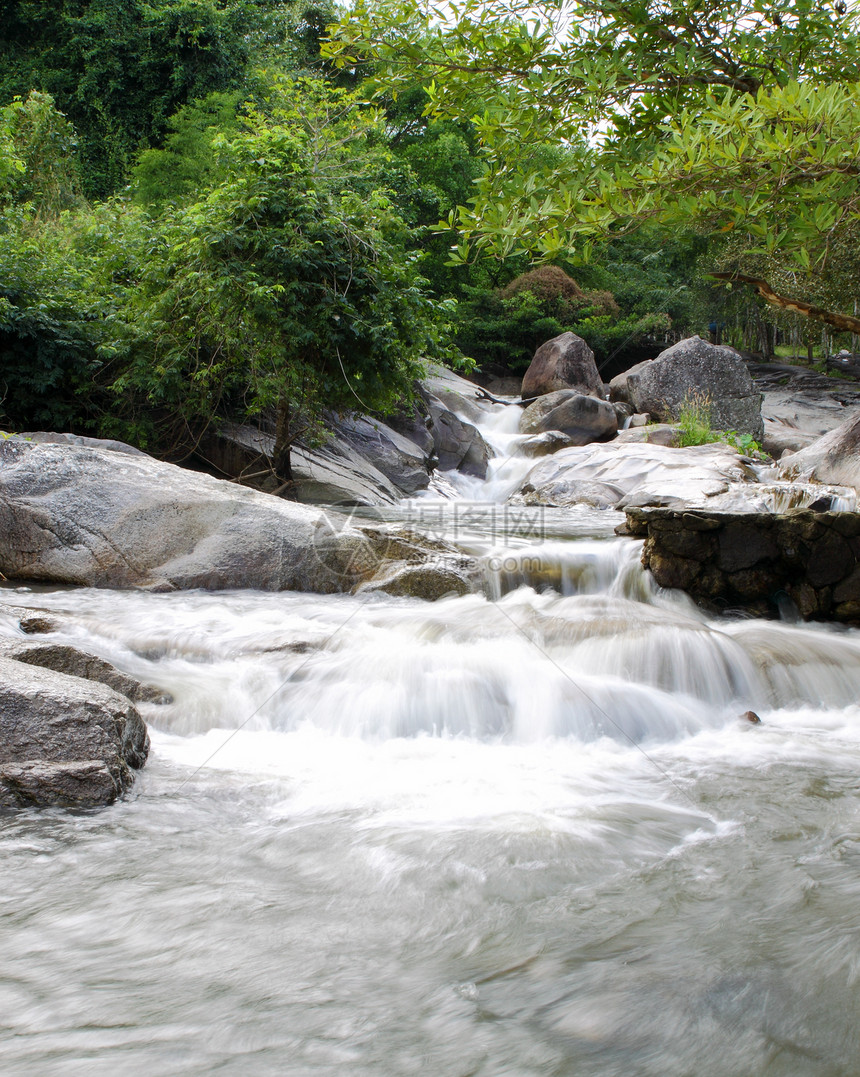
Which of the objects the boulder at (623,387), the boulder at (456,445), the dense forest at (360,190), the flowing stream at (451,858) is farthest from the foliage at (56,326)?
the boulder at (623,387)

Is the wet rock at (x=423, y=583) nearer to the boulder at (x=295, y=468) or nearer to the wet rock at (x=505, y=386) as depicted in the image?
the boulder at (x=295, y=468)

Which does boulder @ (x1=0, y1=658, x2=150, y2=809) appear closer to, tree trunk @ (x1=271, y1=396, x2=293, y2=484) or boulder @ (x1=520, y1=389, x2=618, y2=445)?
tree trunk @ (x1=271, y1=396, x2=293, y2=484)

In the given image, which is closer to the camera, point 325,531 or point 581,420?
point 325,531

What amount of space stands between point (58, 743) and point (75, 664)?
100cm

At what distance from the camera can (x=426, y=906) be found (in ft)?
8.13

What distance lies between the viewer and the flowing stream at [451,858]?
5.74 feet

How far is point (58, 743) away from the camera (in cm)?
315

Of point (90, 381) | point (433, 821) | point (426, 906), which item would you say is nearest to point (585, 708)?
point (433, 821)

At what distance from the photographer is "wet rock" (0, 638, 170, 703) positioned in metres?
3.88

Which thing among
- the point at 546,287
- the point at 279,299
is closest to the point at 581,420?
the point at 546,287

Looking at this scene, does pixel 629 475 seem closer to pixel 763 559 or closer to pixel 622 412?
pixel 763 559

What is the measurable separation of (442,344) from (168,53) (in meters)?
18.6

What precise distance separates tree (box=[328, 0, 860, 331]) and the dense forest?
0.01 meters

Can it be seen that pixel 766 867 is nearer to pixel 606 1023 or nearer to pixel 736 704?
pixel 606 1023
